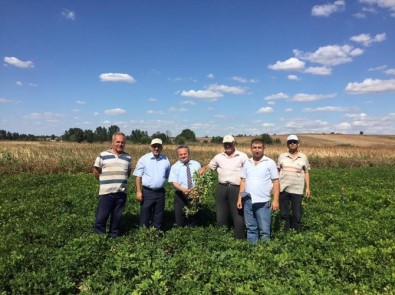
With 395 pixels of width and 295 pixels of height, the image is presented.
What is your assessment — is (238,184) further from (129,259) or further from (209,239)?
(129,259)

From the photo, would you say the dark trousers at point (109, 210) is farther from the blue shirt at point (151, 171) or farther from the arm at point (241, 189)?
the arm at point (241, 189)

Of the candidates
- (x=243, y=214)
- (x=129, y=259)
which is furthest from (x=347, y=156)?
(x=129, y=259)

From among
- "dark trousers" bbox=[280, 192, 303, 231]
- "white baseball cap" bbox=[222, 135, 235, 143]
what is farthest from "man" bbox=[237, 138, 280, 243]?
"dark trousers" bbox=[280, 192, 303, 231]

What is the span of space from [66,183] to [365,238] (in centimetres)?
1117

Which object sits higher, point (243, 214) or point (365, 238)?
point (243, 214)

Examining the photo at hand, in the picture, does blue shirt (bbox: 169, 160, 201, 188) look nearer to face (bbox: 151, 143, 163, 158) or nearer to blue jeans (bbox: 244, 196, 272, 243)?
face (bbox: 151, 143, 163, 158)

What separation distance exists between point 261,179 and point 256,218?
83cm

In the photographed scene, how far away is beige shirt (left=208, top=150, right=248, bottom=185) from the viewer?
668 cm

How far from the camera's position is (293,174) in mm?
7305

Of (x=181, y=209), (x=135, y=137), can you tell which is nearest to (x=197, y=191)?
(x=181, y=209)

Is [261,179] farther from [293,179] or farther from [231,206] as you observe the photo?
[293,179]

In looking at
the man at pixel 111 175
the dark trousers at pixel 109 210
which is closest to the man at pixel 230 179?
the man at pixel 111 175

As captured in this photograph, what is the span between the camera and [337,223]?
8000 mm

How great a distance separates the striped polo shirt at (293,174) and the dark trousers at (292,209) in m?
0.12
